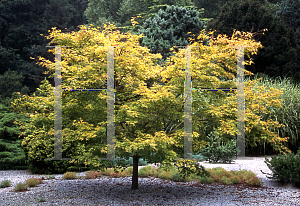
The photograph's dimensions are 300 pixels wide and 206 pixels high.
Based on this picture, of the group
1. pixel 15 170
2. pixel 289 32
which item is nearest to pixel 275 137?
pixel 15 170

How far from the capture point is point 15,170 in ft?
32.8

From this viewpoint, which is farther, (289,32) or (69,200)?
(289,32)

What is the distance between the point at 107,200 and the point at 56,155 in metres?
3.01

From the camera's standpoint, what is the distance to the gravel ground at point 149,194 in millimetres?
5703

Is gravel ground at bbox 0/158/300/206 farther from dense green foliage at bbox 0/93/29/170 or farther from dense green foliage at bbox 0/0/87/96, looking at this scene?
dense green foliage at bbox 0/0/87/96

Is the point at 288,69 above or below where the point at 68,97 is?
above

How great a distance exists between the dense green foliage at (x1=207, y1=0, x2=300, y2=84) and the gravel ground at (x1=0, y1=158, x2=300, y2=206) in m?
8.90

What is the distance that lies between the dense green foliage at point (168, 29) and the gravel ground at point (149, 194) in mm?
8545

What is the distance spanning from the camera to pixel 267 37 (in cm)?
1530

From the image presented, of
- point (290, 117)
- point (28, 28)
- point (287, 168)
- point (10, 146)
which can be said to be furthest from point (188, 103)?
point (28, 28)

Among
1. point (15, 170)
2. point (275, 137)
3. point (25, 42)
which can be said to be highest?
point (25, 42)

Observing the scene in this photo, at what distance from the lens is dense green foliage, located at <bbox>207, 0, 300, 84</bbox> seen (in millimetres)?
15125

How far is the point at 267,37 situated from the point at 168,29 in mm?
5080

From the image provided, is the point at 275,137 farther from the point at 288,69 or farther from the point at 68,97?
the point at 288,69
